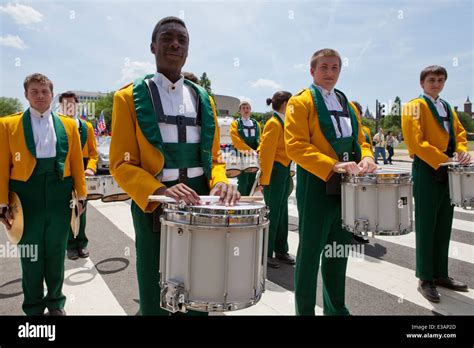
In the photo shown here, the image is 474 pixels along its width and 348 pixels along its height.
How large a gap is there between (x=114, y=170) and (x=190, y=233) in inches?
26.3

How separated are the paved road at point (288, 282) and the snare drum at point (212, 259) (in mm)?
1913

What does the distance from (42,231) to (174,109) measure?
2.00m

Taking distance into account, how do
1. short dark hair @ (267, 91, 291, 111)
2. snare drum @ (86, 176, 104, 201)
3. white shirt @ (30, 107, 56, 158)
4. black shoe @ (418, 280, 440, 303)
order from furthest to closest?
short dark hair @ (267, 91, 291, 111), snare drum @ (86, 176, 104, 201), black shoe @ (418, 280, 440, 303), white shirt @ (30, 107, 56, 158)

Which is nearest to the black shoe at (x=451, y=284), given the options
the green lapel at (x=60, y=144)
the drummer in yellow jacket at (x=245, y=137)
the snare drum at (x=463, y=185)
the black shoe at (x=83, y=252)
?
the snare drum at (x=463, y=185)

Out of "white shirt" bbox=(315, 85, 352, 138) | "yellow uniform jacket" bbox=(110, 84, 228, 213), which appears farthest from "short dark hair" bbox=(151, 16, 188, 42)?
"white shirt" bbox=(315, 85, 352, 138)

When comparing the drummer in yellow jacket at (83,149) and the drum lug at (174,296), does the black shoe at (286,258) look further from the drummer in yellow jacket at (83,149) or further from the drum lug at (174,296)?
the drum lug at (174,296)

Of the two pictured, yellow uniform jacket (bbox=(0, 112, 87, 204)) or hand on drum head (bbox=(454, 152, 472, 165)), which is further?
hand on drum head (bbox=(454, 152, 472, 165))

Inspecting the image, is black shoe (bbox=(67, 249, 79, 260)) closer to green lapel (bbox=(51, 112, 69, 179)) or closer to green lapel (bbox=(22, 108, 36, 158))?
green lapel (bbox=(51, 112, 69, 179))

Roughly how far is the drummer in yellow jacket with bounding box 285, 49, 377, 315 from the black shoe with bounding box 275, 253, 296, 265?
1925mm

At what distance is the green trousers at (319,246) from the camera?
9.43ft

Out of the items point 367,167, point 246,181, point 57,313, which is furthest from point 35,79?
point 246,181

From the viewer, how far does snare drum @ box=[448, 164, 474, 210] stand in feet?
11.7

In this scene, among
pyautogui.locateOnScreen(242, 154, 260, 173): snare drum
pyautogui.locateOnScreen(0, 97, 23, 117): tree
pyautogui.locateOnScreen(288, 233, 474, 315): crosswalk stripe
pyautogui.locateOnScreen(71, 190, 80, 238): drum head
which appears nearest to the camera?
pyautogui.locateOnScreen(71, 190, 80, 238): drum head
